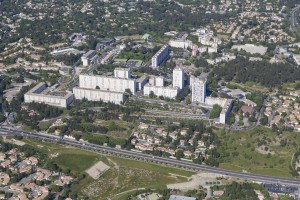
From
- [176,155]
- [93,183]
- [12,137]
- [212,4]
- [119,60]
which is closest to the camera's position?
[93,183]

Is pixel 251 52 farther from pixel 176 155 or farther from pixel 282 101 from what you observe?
pixel 176 155

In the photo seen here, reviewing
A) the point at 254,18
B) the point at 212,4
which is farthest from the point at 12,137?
the point at 212,4

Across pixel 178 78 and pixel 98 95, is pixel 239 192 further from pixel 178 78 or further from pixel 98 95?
pixel 98 95

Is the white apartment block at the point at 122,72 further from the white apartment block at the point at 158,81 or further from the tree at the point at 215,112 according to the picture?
the tree at the point at 215,112

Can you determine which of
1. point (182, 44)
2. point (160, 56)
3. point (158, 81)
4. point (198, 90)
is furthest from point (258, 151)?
point (182, 44)

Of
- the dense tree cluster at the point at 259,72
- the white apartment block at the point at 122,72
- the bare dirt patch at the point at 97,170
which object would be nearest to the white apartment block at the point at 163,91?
the white apartment block at the point at 122,72
